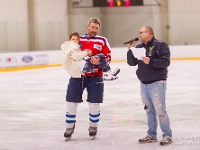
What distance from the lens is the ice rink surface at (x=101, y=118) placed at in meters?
5.12

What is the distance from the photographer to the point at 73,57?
508 centimetres

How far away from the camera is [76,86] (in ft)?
17.4

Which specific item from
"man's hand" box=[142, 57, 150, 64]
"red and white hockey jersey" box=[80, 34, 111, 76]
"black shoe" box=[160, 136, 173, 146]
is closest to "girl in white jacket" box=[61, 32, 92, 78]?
"red and white hockey jersey" box=[80, 34, 111, 76]

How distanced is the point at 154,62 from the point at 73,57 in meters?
0.94

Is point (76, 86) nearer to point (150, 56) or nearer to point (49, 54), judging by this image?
point (150, 56)

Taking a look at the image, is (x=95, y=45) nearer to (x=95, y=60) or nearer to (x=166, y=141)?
(x=95, y=60)

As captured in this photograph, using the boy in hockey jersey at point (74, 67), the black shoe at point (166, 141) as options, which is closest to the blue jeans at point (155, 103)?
the black shoe at point (166, 141)

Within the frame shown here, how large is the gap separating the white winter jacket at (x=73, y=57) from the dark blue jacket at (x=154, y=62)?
559mm

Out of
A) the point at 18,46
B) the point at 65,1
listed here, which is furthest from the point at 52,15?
the point at 18,46

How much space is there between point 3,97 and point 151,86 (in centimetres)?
523

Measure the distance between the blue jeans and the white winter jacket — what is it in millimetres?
737

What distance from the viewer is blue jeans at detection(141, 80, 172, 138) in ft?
15.8

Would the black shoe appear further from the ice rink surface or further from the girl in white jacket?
the girl in white jacket

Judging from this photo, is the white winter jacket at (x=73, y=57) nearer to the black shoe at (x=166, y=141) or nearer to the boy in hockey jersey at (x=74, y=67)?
the boy in hockey jersey at (x=74, y=67)
